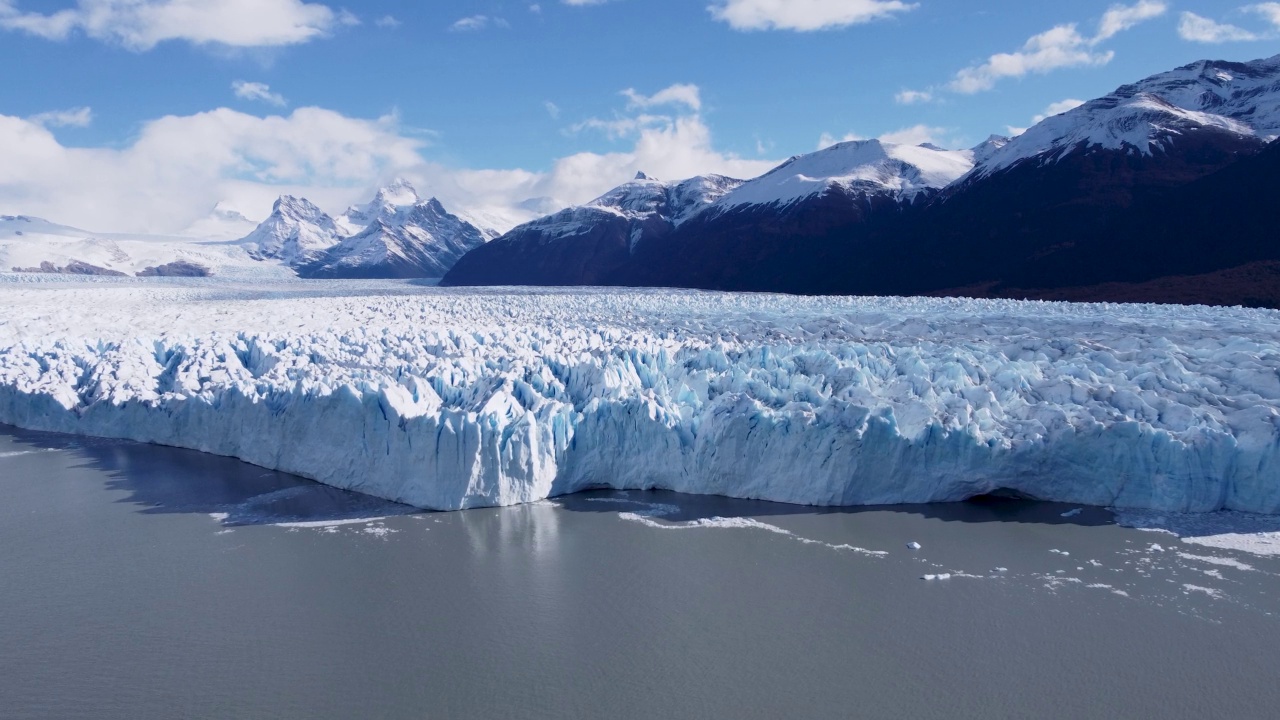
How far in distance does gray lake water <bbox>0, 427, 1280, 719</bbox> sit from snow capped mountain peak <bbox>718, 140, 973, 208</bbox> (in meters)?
35.2

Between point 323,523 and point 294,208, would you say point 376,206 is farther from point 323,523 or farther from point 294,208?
point 323,523

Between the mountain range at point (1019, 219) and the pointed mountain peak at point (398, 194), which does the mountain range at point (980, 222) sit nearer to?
the mountain range at point (1019, 219)

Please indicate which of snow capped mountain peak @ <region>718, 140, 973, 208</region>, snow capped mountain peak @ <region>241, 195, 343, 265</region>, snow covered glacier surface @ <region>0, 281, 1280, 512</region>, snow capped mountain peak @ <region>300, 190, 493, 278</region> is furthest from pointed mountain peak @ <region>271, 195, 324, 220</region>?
snow covered glacier surface @ <region>0, 281, 1280, 512</region>

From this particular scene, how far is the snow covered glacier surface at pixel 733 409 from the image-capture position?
8531mm

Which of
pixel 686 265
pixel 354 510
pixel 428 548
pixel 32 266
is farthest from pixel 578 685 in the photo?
pixel 32 266

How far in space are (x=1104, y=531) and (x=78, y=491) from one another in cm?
1063

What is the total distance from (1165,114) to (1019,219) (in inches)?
251

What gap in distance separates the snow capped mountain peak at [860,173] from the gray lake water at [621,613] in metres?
35.2

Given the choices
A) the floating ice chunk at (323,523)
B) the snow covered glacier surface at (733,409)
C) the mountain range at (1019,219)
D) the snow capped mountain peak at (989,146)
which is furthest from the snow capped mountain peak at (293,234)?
the floating ice chunk at (323,523)

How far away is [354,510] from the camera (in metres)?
8.80

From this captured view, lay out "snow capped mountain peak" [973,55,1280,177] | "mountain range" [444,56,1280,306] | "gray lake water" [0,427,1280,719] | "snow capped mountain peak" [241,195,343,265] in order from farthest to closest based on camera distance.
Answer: "snow capped mountain peak" [241,195,343,265], "snow capped mountain peak" [973,55,1280,177], "mountain range" [444,56,1280,306], "gray lake water" [0,427,1280,719]

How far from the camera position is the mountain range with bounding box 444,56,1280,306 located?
2484cm

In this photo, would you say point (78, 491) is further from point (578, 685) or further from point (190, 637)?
point (578, 685)

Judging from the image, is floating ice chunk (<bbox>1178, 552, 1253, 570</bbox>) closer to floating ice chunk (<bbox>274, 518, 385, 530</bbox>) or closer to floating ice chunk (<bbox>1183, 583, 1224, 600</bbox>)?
floating ice chunk (<bbox>1183, 583, 1224, 600</bbox>)
